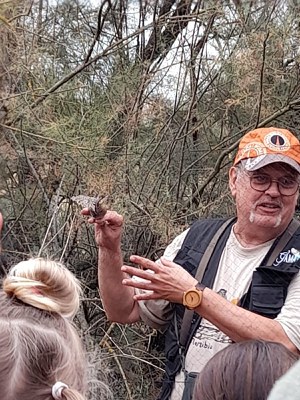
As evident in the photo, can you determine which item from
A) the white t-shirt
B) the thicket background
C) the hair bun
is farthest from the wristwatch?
the thicket background

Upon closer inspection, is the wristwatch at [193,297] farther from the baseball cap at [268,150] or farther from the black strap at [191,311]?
the baseball cap at [268,150]

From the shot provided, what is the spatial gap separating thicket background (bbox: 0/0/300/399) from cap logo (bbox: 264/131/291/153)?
771mm

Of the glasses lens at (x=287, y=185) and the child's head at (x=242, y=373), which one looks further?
the glasses lens at (x=287, y=185)

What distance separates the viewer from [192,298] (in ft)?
5.43

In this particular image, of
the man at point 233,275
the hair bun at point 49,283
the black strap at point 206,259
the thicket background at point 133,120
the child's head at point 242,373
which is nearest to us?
the child's head at point 242,373

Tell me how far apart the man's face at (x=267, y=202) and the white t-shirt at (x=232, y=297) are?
0.07 meters

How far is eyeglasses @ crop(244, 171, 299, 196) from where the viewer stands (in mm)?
1879

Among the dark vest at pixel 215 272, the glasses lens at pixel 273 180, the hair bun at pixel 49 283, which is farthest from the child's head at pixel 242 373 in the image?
the glasses lens at pixel 273 180

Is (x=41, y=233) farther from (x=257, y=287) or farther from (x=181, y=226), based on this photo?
(x=257, y=287)

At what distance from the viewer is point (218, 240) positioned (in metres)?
1.85

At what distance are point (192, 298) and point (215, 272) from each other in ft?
0.52

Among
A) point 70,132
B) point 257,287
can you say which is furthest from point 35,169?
point 257,287

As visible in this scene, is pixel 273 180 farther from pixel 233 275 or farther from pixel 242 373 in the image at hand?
pixel 242 373

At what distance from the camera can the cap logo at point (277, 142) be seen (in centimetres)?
188
